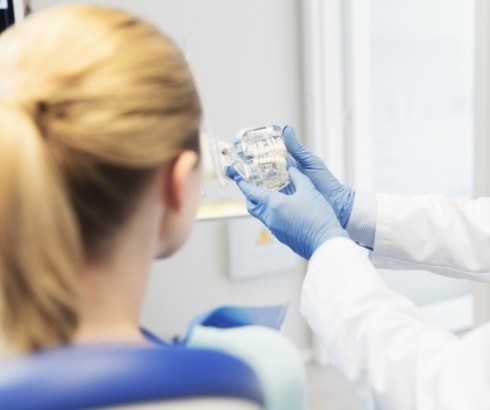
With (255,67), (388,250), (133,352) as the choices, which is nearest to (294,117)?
(255,67)

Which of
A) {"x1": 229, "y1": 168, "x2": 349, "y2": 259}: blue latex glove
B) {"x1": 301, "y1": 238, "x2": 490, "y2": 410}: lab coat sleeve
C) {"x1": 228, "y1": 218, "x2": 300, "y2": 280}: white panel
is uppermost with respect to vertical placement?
{"x1": 229, "y1": 168, "x2": 349, "y2": 259}: blue latex glove

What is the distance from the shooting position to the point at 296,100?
243 centimetres

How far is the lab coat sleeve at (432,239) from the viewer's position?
1.26 metres

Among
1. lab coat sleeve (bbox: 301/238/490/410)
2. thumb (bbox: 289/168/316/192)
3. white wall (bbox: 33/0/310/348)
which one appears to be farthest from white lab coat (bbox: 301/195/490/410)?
white wall (bbox: 33/0/310/348)

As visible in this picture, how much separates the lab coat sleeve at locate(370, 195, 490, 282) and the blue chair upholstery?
845mm

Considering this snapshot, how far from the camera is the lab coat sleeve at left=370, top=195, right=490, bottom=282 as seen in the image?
4.15 ft

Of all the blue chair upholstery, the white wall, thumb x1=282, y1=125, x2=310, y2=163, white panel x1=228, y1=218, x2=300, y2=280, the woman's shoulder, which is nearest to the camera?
the blue chair upholstery

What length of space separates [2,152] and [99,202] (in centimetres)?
10

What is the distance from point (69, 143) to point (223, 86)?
1767 mm

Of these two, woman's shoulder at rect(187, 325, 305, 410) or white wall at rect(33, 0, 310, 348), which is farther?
white wall at rect(33, 0, 310, 348)

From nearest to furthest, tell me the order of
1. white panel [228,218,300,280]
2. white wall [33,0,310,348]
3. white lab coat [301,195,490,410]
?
white lab coat [301,195,490,410]
white wall [33,0,310,348]
white panel [228,218,300,280]

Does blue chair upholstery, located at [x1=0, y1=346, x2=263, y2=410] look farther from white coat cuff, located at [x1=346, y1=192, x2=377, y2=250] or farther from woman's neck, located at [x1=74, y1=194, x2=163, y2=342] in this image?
white coat cuff, located at [x1=346, y1=192, x2=377, y2=250]

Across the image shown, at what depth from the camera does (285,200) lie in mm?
1049

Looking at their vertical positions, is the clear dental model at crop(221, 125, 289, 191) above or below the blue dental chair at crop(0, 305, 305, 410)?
below
